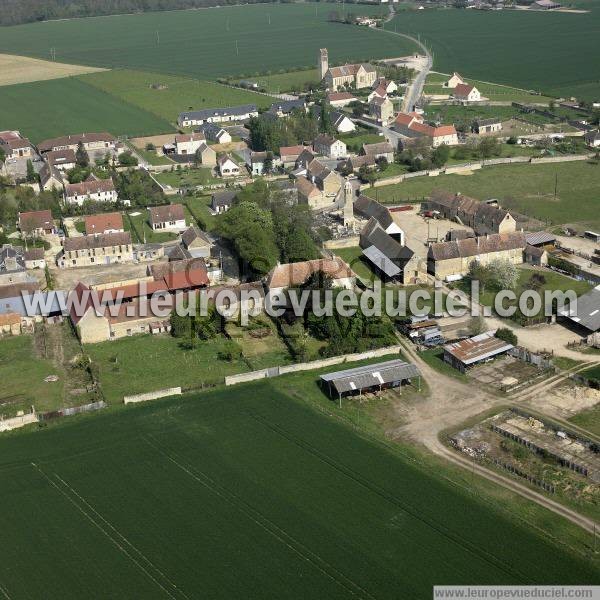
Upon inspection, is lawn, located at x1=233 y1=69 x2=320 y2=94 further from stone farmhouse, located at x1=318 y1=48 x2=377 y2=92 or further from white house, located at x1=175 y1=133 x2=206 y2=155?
white house, located at x1=175 y1=133 x2=206 y2=155

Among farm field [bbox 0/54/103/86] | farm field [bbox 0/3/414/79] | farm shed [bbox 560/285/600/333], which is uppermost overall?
farm field [bbox 0/3/414/79]

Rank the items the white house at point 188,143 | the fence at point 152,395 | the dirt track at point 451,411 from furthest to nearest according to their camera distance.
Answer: the white house at point 188,143, the fence at point 152,395, the dirt track at point 451,411

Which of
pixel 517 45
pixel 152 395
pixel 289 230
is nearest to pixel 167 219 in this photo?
pixel 289 230

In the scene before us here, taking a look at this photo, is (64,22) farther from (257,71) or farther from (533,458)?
(533,458)

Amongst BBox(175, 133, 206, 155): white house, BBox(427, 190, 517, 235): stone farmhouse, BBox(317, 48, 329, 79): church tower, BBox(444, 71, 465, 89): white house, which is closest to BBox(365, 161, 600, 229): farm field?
BBox(427, 190, 517, 235): stone farmhouse

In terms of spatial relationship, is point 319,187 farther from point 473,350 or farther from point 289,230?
point 473,350

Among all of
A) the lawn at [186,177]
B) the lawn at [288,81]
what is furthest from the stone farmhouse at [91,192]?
the lawn at [288,81]

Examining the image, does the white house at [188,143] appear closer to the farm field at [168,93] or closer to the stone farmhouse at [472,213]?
the farm field at [168,93]
